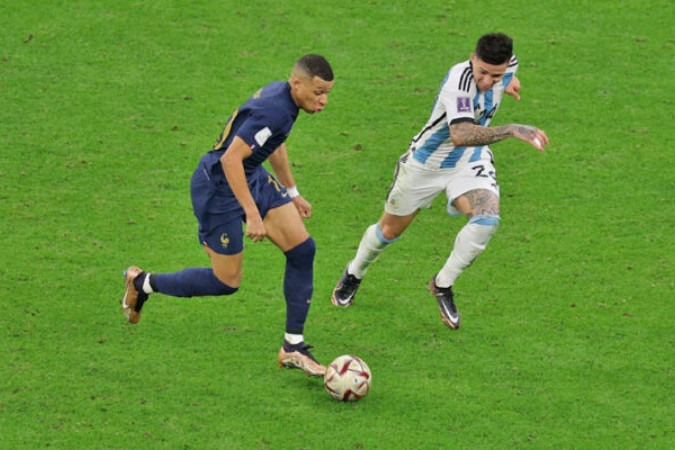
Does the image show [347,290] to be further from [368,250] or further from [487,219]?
[487,219]

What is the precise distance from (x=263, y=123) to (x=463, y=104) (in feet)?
5.73

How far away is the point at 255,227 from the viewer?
30.6 feet

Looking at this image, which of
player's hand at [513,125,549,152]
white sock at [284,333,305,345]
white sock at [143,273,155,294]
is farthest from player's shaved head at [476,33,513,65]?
white sock at [143,273,155,294]

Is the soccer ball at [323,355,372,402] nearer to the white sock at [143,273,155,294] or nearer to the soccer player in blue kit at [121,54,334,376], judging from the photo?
the soccer player in blue kit at [121,54,334,376]

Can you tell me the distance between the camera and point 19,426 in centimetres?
911

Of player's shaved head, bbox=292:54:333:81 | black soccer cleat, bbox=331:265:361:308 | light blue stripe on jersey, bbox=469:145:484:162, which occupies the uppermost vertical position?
player's shaved head, bbox=292:54:333:81

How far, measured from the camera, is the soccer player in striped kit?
10297 mm

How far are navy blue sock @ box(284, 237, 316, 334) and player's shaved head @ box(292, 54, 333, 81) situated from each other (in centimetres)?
123

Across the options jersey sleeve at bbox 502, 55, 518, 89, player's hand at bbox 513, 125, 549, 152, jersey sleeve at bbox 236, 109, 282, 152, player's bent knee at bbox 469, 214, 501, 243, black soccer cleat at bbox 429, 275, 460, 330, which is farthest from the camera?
jersey sleeve at bbox 502, 55, 518, 89

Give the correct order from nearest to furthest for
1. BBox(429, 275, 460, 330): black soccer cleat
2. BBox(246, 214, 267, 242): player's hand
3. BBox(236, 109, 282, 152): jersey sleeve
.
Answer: BBox(246, 214, 267, 242): player's hand → BBox(236, 109, 282, 152): jersey sleeve → BBox(429, 275, 460, 330): black soccer cleat

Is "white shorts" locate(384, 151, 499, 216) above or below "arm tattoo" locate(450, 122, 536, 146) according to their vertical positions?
below

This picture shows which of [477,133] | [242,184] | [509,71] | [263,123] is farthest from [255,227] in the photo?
[509,71]

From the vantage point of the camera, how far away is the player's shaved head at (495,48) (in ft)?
33.3

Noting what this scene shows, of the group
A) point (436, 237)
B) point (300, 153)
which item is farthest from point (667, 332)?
point (300, 153)
